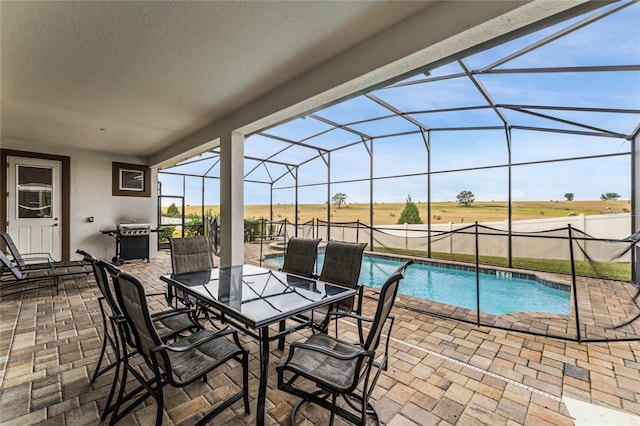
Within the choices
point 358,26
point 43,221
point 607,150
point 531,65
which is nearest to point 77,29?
point 358,26

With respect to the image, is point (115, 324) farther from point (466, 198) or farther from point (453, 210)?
point (453, 210)

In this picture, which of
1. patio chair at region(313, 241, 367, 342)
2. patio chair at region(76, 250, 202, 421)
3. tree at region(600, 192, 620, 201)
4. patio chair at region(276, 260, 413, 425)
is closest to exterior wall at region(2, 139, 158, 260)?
patio chair at region(76, 250, 202, 421)

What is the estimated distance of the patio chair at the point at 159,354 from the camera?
1.47m

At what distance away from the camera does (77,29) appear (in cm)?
229

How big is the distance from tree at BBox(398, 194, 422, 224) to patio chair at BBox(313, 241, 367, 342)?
21.0 feet

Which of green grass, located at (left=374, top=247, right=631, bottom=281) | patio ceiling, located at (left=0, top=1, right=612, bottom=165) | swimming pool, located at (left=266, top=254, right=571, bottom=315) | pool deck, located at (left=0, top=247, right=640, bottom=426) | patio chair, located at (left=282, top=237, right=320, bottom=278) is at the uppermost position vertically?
patio ceiling, located at (left=0, top=1, right=612, bottom=165)

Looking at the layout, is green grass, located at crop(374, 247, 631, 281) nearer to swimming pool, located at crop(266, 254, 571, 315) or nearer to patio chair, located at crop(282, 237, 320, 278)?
swimming pool, located at crop(266, 254, 571, 315)

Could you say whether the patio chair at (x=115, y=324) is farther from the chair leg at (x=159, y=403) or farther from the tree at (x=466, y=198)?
the tree at (x=466, y=198)

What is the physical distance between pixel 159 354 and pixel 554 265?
7.68 m

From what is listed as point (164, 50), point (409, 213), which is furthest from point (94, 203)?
point (409, 213)

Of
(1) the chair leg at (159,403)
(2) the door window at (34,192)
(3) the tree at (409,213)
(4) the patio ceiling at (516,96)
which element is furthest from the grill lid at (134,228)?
(3) the tree at (409,213)

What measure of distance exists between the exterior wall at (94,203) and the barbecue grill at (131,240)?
0.29 metres

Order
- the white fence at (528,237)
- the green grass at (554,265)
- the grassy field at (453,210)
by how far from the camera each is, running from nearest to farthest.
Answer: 1. the green grass at (554,265)
2. the white fence at (528,237)
3. the grassy field at (453,210)

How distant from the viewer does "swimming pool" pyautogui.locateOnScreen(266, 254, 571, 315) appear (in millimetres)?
5168
